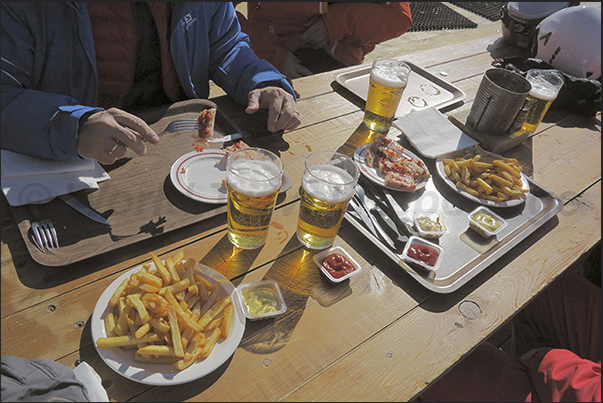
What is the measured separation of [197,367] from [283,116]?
122 centimetres

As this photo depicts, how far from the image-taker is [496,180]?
1.82 m

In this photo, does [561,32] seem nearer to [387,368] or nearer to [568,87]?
[568,87]

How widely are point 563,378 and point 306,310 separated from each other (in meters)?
1.02

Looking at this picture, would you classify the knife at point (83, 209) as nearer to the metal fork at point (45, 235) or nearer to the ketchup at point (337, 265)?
the metal fork at point (45, 235)

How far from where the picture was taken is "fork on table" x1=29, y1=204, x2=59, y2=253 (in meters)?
1.28

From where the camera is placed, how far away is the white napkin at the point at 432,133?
1993mm

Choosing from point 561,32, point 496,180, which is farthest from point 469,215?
point 561,32

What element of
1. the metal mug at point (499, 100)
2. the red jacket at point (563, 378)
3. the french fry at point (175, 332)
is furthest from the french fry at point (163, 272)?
the metal mug at point (499, 100)

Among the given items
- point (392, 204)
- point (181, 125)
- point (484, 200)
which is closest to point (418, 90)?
point (484, 200)

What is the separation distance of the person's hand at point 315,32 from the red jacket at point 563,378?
2.73 metres

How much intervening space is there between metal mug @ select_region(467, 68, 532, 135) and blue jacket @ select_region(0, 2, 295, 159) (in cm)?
100

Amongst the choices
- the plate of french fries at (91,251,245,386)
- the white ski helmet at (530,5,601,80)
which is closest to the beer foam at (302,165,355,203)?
the plate of french fries at (91,251,245,386)

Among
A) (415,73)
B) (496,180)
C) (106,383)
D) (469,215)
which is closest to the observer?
(106,383)

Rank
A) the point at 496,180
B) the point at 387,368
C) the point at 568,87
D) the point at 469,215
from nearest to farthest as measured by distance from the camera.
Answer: the point at 387,368 < the point at 469,215 < the point at 496,180 < the point at 568,87
